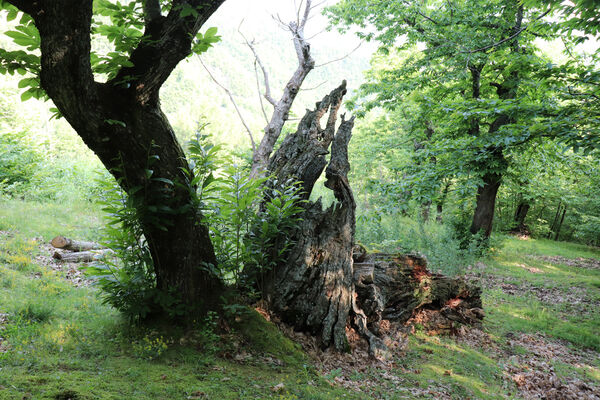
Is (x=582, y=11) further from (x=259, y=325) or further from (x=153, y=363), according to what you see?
(x=153, y=363)

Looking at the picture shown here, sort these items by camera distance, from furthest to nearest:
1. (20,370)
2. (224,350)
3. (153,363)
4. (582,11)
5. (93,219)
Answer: (93,219), (582,11), (224,350), (153,363), (20,370)

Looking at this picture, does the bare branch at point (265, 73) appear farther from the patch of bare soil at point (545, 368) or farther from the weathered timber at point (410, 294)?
the patch of bare soil at point (545, 368)

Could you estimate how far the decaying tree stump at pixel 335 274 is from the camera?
4.21m

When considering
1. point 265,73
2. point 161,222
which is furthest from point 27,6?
point 265,73

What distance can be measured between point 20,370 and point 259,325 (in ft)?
Result: 7.01

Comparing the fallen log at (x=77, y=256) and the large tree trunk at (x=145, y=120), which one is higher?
the large tree trunk at (x=145, y=120)

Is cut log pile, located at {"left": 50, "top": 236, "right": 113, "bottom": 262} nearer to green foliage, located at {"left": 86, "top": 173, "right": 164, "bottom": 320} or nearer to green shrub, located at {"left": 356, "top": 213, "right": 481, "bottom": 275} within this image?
green foliage, located at {"left": 86, "top": 173, "right": 164, "bottom": 320}

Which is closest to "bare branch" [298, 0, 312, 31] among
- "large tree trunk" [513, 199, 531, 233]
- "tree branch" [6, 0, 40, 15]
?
"tree branch" [6, 0, 40, 15]

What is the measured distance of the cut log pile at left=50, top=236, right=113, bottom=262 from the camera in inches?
253

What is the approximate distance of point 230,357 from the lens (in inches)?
136

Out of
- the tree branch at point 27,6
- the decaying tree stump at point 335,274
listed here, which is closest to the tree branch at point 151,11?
the tree branch at point 27,6

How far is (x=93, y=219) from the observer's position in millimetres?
9688

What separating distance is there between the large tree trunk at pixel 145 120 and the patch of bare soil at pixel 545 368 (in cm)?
441

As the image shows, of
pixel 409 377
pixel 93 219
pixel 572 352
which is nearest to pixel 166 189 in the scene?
pixel 409 377
